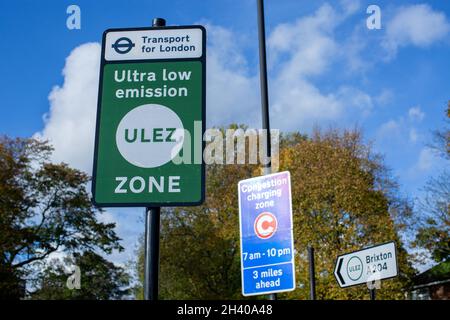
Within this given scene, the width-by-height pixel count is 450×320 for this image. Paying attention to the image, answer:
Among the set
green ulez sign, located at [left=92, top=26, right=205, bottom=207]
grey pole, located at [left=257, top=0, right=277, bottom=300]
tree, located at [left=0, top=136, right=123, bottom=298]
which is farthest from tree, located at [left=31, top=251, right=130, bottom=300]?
green ulez sign, located at [left=92, top=26, right=205, bottom=207]

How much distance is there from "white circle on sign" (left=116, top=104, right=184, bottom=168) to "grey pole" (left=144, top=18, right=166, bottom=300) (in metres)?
0.29

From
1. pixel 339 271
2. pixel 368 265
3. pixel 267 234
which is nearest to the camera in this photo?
pixel 267 234

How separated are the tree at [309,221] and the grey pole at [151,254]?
80.4ft

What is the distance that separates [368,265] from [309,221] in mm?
19099

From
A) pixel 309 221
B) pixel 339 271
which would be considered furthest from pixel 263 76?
pixel 309 221

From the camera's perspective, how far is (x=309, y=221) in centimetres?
2858

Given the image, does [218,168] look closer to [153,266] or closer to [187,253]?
[187,253]

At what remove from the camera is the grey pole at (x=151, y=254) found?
9.87ft

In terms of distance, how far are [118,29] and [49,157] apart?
33755mm

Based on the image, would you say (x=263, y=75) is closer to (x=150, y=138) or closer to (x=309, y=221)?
(x=150, y=138)

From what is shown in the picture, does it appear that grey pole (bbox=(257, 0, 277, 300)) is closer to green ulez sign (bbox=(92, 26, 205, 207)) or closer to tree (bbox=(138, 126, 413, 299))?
green ulez sign (bbox=(92, 26, 205, 207))

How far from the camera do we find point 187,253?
35.5m

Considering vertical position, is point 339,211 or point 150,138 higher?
point 339,211
